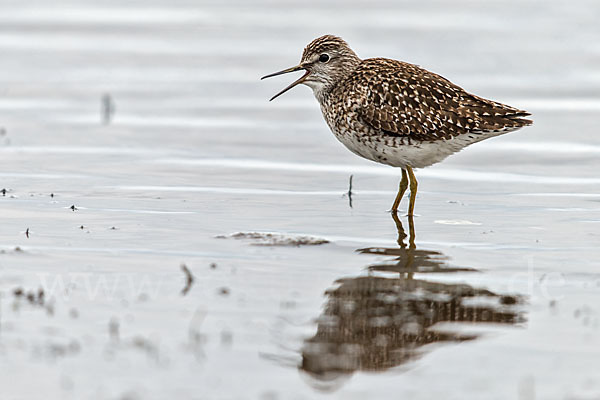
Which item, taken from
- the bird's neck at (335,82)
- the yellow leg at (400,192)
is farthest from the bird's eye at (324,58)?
the yellow leg at (400,192)

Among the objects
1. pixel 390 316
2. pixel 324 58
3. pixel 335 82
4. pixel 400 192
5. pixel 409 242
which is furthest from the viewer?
pixel 324 58

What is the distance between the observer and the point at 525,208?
1044cm

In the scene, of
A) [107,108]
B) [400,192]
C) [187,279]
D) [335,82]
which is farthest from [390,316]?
[107,108]

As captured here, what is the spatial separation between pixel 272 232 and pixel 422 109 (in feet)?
7.26

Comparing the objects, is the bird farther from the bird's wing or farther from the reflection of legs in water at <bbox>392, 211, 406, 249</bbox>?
the reflection of legs in water at <bbox>392, 211, 406, 249</bbox>

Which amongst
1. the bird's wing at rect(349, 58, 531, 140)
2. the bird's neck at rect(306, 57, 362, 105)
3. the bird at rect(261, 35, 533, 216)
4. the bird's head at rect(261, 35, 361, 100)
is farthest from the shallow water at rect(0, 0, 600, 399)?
the bird's head at rect(261, 35, 361, 100)

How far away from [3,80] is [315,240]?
936cm

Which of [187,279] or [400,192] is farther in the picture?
[400,192]

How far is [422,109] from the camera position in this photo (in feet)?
33.9

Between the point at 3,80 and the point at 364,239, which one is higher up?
the point at 3,80

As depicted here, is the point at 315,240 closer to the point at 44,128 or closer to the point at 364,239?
the point at 364,239

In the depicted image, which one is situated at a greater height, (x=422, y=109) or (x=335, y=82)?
(x=335, y=82)

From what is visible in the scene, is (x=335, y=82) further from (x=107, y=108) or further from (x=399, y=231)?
(x=107, y=108)

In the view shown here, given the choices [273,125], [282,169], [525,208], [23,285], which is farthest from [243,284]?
[273,125]
